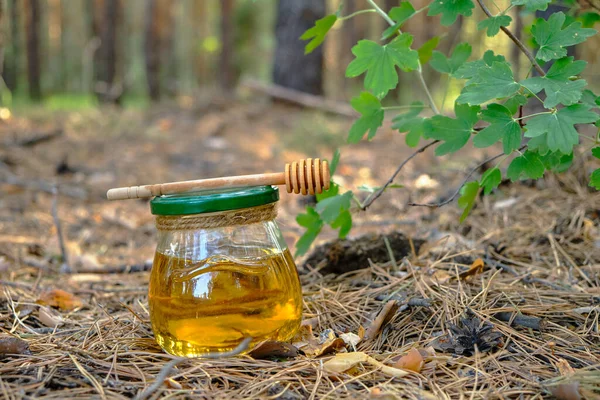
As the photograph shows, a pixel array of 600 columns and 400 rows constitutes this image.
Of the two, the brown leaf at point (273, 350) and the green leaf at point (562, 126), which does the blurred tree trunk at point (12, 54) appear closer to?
the brown leaf at point (273, 350)

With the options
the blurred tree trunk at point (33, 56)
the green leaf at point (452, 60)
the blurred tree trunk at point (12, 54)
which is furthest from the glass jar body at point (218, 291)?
the blurred tree trunk at point (12, 54)

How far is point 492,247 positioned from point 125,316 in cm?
145

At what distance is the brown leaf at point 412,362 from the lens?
4.36ft

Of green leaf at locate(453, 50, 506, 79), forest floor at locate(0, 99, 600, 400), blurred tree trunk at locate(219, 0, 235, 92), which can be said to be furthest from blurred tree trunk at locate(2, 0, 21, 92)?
green leaf at locate(453, 50, 506, 79)

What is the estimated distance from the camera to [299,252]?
77.9 inches

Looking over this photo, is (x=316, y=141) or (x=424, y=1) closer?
(x=316, y=141)

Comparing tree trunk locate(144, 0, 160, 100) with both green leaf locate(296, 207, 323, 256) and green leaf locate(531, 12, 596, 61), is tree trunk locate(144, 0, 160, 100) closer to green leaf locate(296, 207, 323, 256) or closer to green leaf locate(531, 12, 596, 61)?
green leaf locate(296, 207, 323, 256)

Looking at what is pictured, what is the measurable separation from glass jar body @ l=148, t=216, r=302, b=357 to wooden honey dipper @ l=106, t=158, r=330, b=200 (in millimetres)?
116

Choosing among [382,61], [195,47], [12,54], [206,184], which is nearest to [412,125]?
[382,61]

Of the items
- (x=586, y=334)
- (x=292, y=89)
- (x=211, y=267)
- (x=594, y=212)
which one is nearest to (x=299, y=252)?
(x=211, y=267)

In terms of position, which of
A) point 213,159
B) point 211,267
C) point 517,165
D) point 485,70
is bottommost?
point 213,159

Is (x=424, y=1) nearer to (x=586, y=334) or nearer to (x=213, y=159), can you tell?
(x=213, y=159)

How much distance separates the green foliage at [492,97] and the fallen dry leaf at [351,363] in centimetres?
56

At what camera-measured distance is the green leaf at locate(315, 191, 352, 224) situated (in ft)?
6.01
